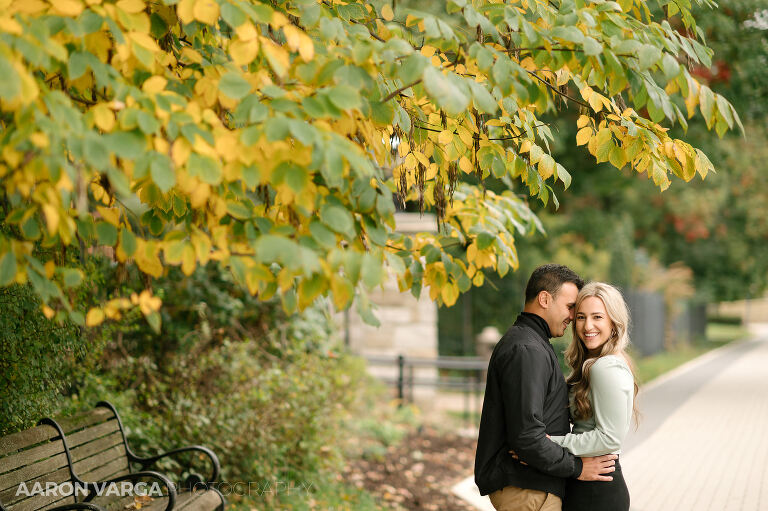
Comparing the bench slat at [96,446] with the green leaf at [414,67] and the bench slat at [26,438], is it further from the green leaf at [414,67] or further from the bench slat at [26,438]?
the green leaf at [414,67]

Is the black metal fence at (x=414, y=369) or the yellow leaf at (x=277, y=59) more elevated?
the yellow leaf at (x=277, y=59)

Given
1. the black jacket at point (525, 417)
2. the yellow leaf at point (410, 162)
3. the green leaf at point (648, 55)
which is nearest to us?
the green leaf at point (648, 55)

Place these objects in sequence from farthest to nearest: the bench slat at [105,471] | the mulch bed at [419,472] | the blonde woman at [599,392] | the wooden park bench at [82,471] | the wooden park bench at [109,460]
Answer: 1. the mulch bed at [419,472]
2. the bench slat at [105,471]
3. the wooden park bench at [109,460]
4. the wooden park bench at [82,471]
5. the blonde woman at [599,392]

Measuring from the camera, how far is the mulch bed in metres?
6.85

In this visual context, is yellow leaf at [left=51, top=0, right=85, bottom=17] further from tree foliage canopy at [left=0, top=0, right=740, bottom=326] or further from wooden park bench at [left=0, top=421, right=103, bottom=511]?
wooden park bench at [left=0, top=421, right=103, bottom=511]

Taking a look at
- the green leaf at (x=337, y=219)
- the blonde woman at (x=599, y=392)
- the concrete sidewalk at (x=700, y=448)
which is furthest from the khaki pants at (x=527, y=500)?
the concrete sidewalk at (x=700, y=448)

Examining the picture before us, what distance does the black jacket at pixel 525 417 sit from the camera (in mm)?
3254

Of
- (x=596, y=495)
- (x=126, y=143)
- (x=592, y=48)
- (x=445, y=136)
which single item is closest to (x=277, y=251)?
(x=126, y=143)

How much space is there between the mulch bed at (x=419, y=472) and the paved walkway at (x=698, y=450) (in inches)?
10.2

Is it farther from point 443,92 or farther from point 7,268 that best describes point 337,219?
point 7,268

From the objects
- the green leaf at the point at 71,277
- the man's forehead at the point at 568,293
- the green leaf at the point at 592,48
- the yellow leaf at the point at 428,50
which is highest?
the yellow leaf at the point at 428,50

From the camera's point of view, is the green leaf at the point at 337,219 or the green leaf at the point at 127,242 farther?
the green leaf at the point at 127,242

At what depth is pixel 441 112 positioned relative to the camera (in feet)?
11.4

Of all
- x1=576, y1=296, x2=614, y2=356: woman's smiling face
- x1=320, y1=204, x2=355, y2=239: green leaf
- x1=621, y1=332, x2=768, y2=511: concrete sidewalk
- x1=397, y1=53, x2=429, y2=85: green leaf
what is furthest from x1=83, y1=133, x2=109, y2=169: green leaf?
x1=621, y1=332, x2=768, y2=511: concrete sidewalk
